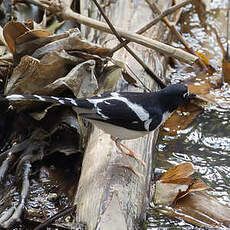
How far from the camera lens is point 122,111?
380cm

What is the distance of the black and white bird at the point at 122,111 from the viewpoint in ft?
12.2

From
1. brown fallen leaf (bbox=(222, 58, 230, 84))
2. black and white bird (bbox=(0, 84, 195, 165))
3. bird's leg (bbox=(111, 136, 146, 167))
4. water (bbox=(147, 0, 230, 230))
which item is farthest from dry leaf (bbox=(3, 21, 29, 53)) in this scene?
brown fallen leaf (bbox=(222, 58, 230, 84))

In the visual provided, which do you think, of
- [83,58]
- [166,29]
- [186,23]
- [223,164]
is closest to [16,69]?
[83,58]

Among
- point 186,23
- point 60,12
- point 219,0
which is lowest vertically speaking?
point 60,12

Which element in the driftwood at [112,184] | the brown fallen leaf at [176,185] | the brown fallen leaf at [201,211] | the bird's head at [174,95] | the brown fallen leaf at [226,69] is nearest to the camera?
the driftwood at [112,184]

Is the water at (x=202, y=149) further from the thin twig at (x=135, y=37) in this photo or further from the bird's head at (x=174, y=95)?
the thin twig at (x=135, y=37)

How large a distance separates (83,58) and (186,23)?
292 cm

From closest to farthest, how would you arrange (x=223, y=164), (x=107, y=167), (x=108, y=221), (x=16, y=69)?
1. (x=108, y=221)
2. (x=107, y=167)
3. (x=16, y=69)
4. (x=223, y=164)

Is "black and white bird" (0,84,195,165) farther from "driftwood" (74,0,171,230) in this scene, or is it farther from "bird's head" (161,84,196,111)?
"driftwood" (74,0,171,230)

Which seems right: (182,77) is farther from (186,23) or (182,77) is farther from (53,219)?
(53,219)

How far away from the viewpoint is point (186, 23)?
695 cm

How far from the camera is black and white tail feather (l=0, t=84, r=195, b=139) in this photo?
12.2 ft

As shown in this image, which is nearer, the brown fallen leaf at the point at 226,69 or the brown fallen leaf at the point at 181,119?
the brown fallen leaf at the point at 181,119

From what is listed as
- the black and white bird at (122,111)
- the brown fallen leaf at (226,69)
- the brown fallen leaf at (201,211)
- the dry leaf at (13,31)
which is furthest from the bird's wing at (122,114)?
the brown fallen leaf at (226,69)
